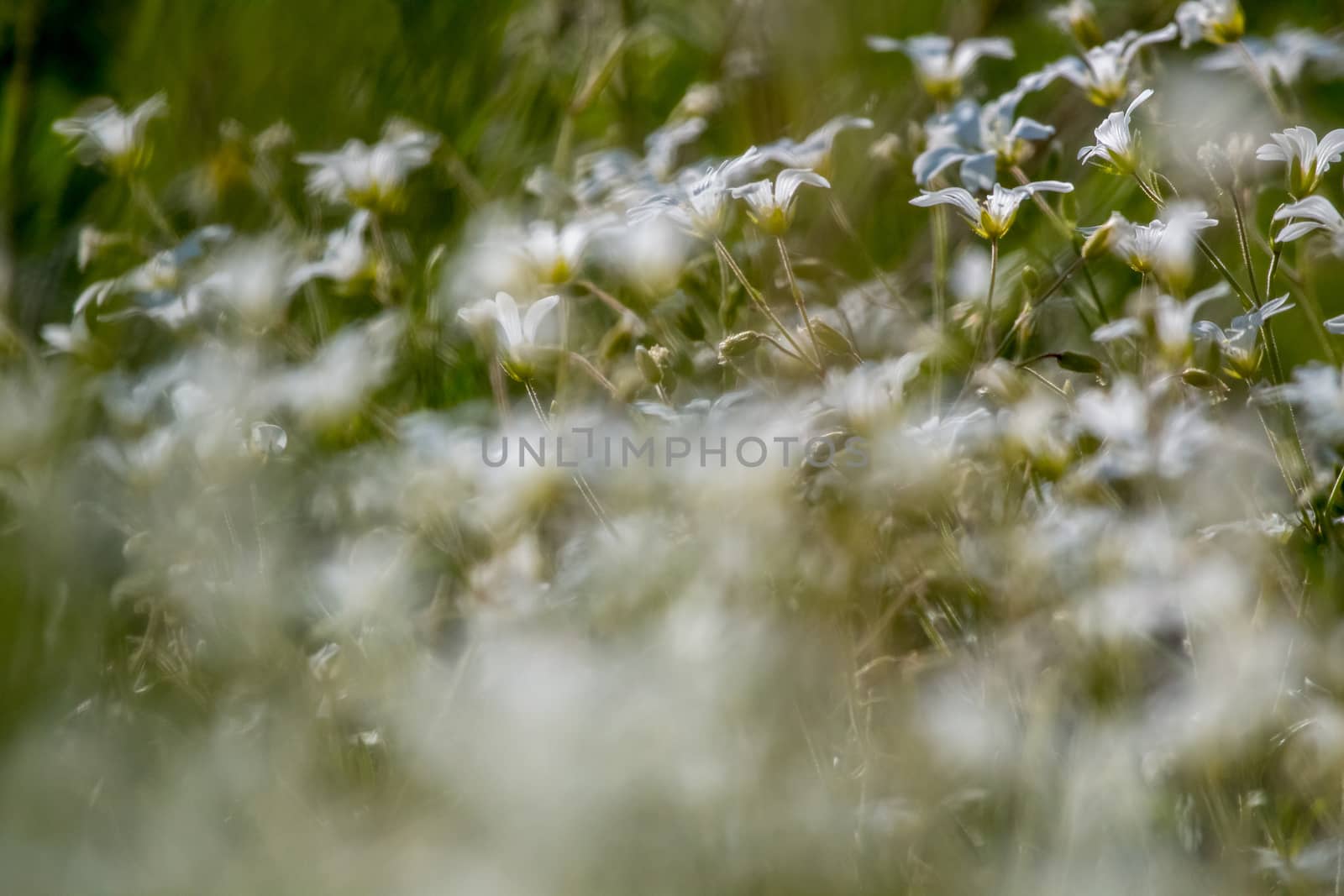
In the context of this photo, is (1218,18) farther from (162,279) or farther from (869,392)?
(162,279)

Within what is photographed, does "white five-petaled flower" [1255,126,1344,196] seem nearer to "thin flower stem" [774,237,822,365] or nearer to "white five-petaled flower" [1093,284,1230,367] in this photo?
"white five-petaled flower" [1093,284,1230,367]

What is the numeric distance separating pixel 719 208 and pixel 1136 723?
354 mm

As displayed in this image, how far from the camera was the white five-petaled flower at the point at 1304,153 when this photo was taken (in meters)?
0.56

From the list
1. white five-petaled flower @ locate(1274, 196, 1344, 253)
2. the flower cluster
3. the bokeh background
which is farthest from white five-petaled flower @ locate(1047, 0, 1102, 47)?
white five-petaled flower @ locate(1274, 196, 1344, 253)

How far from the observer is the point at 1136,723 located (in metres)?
0.58

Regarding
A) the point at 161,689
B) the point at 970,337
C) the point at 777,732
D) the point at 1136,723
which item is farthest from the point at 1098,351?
the point at 161,689

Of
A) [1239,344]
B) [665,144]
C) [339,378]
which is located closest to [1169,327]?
[1239,344]

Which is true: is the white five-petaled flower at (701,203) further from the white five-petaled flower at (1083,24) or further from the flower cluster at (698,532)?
the white five-petaled flower at (1083,24)

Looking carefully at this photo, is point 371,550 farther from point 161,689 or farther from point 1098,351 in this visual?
point 1098,351

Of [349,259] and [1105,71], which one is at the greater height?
[1105,71]

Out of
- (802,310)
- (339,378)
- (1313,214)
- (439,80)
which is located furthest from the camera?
(439,80)

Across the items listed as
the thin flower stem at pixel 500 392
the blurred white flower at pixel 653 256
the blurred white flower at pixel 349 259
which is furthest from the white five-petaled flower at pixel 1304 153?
the blurred white flower at pixel 349 259

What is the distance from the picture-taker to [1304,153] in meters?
0.57

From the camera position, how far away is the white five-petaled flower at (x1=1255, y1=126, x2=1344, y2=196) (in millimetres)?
565
